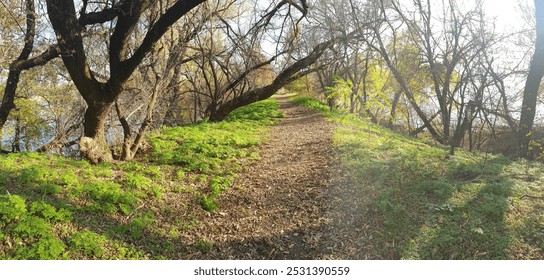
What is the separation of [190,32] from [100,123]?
11.8 ft

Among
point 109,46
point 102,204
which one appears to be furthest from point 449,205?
point 109,46

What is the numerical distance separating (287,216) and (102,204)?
2821 millimetres

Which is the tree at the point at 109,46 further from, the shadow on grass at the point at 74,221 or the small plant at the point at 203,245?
the small plant at the point at 203,245

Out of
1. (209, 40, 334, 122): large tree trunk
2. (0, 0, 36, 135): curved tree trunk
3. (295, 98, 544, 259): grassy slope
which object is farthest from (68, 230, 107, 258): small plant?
(209, 40, 334, 122): large tree trunk

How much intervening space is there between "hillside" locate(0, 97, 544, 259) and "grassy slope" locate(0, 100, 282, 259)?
0.02 metres

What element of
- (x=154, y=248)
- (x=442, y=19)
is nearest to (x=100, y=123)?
(x=154, y=248)

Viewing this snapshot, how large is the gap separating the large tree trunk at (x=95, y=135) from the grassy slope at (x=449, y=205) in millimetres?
5025

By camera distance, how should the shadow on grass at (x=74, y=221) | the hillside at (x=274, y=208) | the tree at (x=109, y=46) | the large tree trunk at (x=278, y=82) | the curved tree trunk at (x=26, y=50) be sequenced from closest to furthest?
the shadow on grass at (x=74, y=221), the hillside at (x=274, y=208), the tree at (x=109, y=46), the curved tree trunk at (x=26, y=50), the large tree trunk at (x=278, y=82)

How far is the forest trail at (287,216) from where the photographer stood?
4539 millimetres

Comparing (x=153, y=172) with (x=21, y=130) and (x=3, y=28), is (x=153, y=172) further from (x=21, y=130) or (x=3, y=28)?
(x=21, y=130)

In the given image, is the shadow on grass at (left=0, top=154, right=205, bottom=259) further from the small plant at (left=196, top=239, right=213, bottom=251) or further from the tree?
the tree

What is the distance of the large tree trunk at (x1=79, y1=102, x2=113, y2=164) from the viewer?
21.4 ft

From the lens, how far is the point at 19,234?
3.83m

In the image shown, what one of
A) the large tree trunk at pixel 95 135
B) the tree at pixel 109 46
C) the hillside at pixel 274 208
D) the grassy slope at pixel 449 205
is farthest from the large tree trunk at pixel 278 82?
the large tree trunk at pixel 95 135
